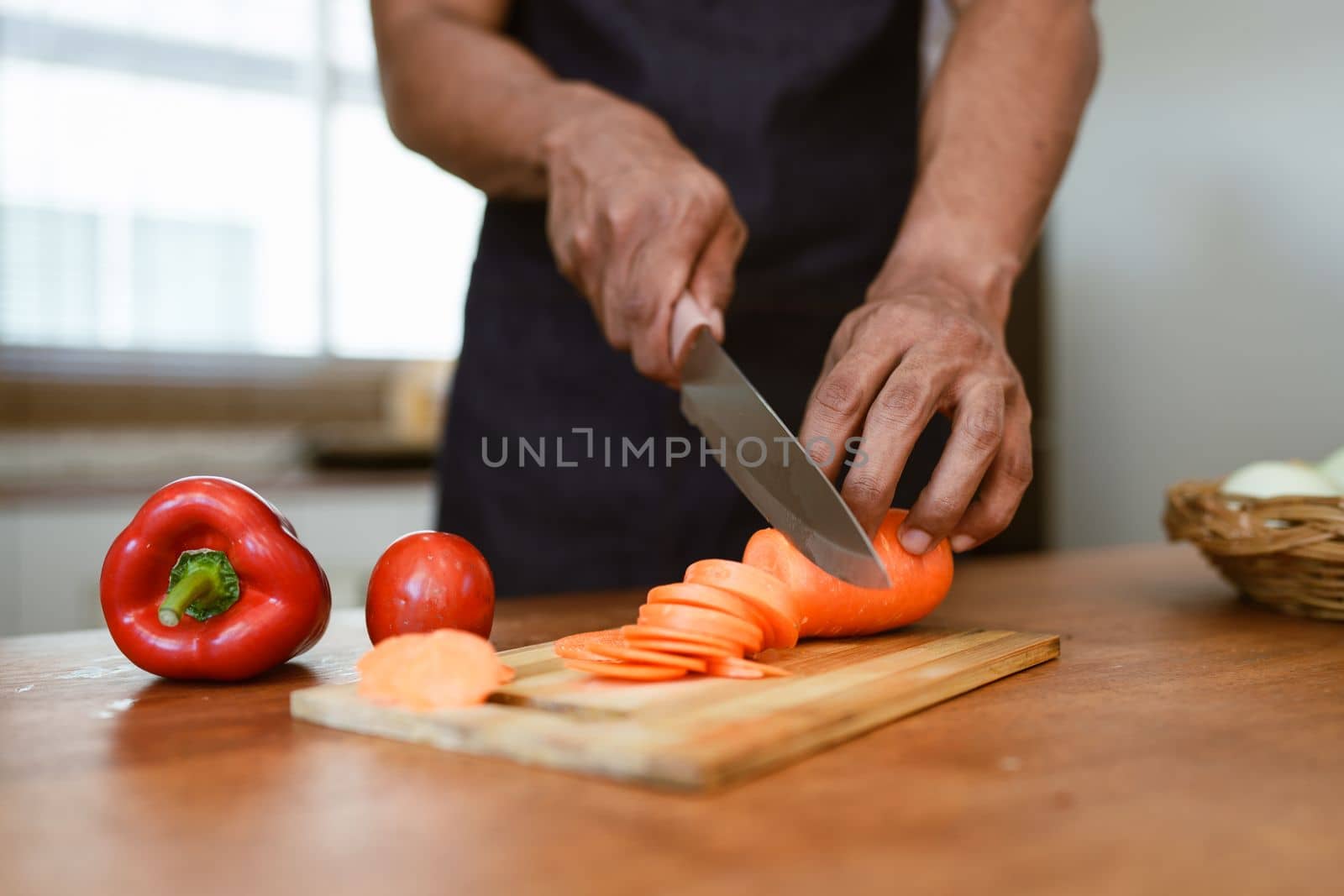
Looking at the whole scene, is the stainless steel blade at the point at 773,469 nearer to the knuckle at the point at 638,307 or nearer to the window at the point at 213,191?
the knuckle at the point at 638,307

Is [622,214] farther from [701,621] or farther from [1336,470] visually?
[1336,470]

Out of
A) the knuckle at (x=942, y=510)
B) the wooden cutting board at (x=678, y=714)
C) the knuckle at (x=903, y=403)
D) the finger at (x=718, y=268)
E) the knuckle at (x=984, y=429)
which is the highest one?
the finger at (x=718, y=268)

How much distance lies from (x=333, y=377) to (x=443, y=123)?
2.44 m

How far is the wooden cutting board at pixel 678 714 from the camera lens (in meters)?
0.57

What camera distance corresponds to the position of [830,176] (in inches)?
57.9

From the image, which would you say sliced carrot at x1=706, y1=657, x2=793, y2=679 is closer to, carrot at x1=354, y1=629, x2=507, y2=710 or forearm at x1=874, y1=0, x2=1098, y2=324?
carrot at x1=354, y1=629, x2=507, y2=710

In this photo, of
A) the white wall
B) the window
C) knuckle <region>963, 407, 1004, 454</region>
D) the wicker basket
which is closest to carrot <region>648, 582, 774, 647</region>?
knuckle <region>963, 407, 1004, 454</region>

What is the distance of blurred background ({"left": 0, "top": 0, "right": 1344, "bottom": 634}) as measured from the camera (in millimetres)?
2371

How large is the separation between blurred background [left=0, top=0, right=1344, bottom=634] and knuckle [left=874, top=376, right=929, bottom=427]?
67.7 inches

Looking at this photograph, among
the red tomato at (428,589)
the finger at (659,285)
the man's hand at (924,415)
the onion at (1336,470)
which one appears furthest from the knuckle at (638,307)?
the onion at (1336,470)

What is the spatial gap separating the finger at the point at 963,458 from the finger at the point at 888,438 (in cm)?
3

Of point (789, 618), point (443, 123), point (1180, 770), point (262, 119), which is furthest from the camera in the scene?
point (262, 119)

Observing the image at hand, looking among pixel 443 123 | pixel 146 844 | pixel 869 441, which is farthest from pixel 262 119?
pixel 146 844

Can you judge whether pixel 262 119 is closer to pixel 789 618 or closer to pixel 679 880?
pixel 789 618
